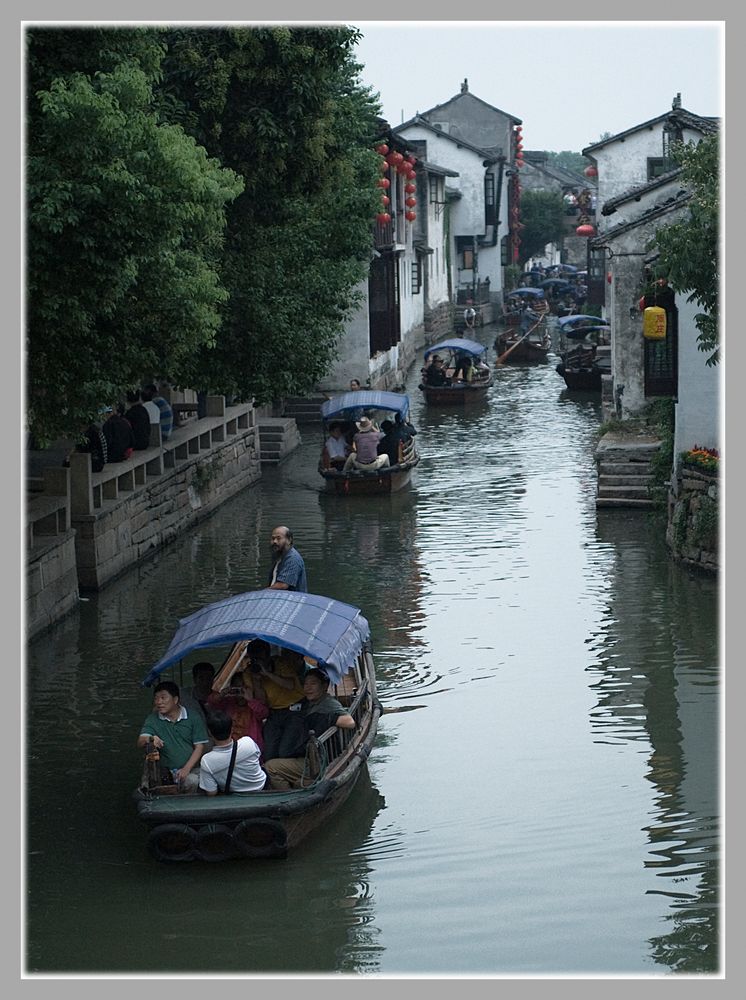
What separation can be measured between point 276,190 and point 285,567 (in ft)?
29.6

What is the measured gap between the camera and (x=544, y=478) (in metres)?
29.3

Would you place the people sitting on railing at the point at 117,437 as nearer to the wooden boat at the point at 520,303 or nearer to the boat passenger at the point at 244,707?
the boat passenger at the point at 244,707

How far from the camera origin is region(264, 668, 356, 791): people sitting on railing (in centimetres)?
1199

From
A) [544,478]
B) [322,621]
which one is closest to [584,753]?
[322,621]

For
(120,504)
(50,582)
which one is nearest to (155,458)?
(120,504)

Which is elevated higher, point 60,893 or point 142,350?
point 142,350

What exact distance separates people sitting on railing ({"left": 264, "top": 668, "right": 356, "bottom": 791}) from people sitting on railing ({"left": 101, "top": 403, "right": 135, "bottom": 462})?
395 inches

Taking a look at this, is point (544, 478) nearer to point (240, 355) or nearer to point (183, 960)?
point (240, 355)

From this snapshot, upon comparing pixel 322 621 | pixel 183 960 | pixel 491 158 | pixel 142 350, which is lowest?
pixel 183 960

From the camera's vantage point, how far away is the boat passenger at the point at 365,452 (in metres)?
27.7

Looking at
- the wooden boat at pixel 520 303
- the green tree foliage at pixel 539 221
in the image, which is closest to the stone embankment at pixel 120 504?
the wooden boat at pixel 520 303

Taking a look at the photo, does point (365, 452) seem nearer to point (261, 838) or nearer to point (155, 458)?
point (155, 458)

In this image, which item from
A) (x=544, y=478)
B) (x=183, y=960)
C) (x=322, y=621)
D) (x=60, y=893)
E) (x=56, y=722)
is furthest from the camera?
(x=544, y=478)

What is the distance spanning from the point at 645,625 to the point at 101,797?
7.97 metres
